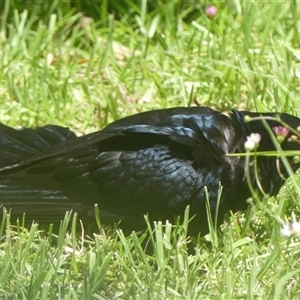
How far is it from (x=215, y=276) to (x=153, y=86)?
6.38 feet

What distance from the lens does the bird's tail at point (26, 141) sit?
3.71 meters

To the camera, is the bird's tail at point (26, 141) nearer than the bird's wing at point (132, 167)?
No

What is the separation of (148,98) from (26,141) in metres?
1.08

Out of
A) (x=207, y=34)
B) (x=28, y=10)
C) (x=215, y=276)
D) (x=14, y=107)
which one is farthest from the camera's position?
(x=28, y=10)

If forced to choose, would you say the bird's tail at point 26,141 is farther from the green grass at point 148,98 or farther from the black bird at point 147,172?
the green grass at point 148,98

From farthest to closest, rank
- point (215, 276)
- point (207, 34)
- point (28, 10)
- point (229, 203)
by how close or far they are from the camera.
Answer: point (28, 10) < point (207, 34) < point (229, 203) < point (215, 276)

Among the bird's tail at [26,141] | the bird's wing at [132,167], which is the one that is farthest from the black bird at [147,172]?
the bird's tail at [26,141]

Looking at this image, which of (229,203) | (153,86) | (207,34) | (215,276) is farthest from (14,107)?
(215,276)

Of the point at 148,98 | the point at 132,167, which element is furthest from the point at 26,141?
the point at 148,98

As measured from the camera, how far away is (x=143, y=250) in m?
3.14

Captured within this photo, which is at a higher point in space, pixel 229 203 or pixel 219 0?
pixel 219 0

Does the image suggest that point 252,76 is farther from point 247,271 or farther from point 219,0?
point 247,271

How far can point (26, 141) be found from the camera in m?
3.81

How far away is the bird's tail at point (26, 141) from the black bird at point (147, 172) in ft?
0.38
